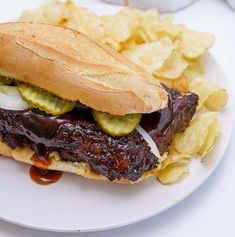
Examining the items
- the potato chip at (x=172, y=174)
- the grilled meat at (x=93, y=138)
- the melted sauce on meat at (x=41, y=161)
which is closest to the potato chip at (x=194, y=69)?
the grilled meat at (x=93, y=138)

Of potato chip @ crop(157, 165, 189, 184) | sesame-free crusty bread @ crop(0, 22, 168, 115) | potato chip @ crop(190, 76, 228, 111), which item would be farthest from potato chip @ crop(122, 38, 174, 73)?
potato chip @ crop(157, 165, 189, 184)

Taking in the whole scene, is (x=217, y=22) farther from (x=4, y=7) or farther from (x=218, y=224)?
(x=218, y=224)

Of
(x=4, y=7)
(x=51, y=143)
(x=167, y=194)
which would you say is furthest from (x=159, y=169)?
(x=4, y=7)

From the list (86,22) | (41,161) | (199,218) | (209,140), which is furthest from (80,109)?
(86,22)

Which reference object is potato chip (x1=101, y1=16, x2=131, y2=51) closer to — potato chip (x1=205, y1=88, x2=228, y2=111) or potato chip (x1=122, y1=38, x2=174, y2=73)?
potato chip (x1=122, y1=38, x2=174, y2=73)

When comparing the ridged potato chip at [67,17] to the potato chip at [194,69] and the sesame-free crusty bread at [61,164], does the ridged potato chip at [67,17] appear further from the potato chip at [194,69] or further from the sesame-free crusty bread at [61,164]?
the sesame-free crusty bread at [61,164]

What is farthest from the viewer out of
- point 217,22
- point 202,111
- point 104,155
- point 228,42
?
point 217,22

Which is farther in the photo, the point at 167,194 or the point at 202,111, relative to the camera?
the point at 202,111
